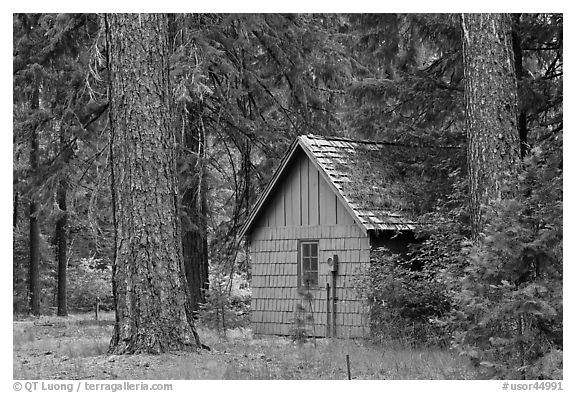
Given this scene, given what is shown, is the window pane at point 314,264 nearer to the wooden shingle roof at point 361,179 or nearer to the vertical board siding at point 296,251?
the vertical board siding at point 296,251

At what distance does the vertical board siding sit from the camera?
17.8 meters

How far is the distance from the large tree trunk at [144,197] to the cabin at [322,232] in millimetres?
5609

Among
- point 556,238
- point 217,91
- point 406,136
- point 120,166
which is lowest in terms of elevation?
point 556,238

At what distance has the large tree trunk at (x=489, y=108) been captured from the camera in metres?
13.0

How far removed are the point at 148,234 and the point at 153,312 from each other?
0.99 meters

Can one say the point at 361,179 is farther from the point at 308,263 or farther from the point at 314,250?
the point at 308,263

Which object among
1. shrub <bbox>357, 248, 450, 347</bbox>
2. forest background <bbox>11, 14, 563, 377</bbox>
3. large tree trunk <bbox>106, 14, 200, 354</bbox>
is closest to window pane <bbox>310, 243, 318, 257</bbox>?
forest background <bbox>11, 14, 563, 377</bbox>

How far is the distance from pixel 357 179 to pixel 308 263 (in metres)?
2.06

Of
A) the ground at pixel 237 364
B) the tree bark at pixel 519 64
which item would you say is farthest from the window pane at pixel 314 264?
the tree bark at pixel 519 64

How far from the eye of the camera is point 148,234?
1147 cm

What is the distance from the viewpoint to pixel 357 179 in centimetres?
1839

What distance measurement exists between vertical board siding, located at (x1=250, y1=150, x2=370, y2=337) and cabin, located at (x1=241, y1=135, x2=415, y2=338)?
2 centimetres

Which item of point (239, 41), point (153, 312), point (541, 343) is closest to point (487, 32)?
point (541, 343)

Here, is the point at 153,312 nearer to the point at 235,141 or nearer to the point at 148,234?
the point at 148,234
